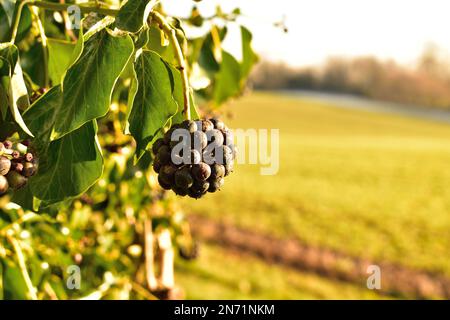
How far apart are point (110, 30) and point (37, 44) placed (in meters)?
0.60

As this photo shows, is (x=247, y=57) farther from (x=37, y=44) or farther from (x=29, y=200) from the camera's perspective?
(x=29, y=200)

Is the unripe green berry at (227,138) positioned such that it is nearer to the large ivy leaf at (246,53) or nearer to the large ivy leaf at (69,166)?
the large ivy leaf at (69,166)

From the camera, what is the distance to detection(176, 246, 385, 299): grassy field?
6.37 meters

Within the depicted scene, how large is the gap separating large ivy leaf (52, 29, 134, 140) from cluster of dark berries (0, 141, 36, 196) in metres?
0.06

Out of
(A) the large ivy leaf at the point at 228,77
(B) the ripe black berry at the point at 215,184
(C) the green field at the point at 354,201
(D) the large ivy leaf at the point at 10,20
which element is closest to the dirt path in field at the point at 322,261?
(C) the green field at the point at 354,201

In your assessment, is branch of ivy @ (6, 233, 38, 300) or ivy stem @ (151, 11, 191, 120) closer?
ivy stem @ (151, 11, 191, 120)

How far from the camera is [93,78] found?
0.93 metres

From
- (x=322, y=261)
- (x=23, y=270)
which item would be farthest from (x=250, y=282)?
(x=23, y=270)

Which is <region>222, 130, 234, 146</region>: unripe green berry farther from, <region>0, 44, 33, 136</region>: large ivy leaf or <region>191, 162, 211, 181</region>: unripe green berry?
<region>0, 44, 33, 136</region>: large ivy leaf

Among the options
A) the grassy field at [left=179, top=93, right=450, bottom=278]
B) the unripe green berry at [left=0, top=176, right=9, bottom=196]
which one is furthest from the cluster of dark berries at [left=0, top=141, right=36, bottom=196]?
the grassy field at [left=179, top=93, right=450, bottom=278]

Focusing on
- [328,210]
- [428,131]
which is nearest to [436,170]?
[328,210]

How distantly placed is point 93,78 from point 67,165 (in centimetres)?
18

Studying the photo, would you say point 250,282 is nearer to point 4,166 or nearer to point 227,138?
point 227,138

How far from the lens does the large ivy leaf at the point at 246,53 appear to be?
166 cm
